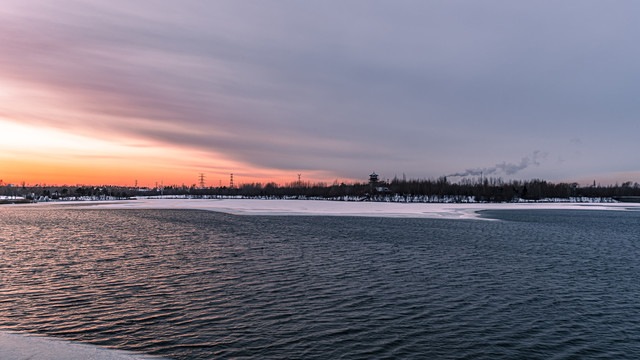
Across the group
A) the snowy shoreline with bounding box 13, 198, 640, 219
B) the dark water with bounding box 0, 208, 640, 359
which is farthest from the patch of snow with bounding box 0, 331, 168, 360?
the snowy shoreline with bounding box 13, 198, 640, 219

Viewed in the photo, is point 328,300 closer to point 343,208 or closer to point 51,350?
point 51,350

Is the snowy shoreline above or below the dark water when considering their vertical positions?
above

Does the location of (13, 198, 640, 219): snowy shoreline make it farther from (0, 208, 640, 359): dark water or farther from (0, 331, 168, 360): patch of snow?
(0, 331, 168, 360): patch of snow

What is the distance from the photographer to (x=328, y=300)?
15.0 m

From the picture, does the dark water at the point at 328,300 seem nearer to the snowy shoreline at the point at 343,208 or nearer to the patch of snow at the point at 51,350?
the patch of snow at the point at 51,350

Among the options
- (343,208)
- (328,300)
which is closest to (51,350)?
(328,300)

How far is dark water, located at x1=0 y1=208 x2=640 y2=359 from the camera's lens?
35.6ft

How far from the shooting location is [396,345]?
35.3 feet

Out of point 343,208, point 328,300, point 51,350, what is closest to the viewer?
point 51,350

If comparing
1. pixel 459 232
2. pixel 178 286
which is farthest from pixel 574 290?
pixel 459 232

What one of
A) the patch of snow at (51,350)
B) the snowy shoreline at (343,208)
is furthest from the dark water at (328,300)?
the snowy shoreline at (343,208)

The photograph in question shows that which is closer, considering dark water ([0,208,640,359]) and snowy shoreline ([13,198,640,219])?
dark water ([0,208,640,359])

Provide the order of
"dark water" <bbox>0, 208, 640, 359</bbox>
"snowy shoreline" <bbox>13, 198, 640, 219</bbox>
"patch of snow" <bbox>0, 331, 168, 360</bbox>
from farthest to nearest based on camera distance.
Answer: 1. "snowy shoreline" <bbox>13, 198, 640, 219</bbox>
2. "dark water" <bbox>0, 208, 640, 359</bbox>
3. "patch of snow" <bbox>0, 331, 168, 360</bbox>

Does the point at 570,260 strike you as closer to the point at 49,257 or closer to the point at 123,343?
the point at 123,343
